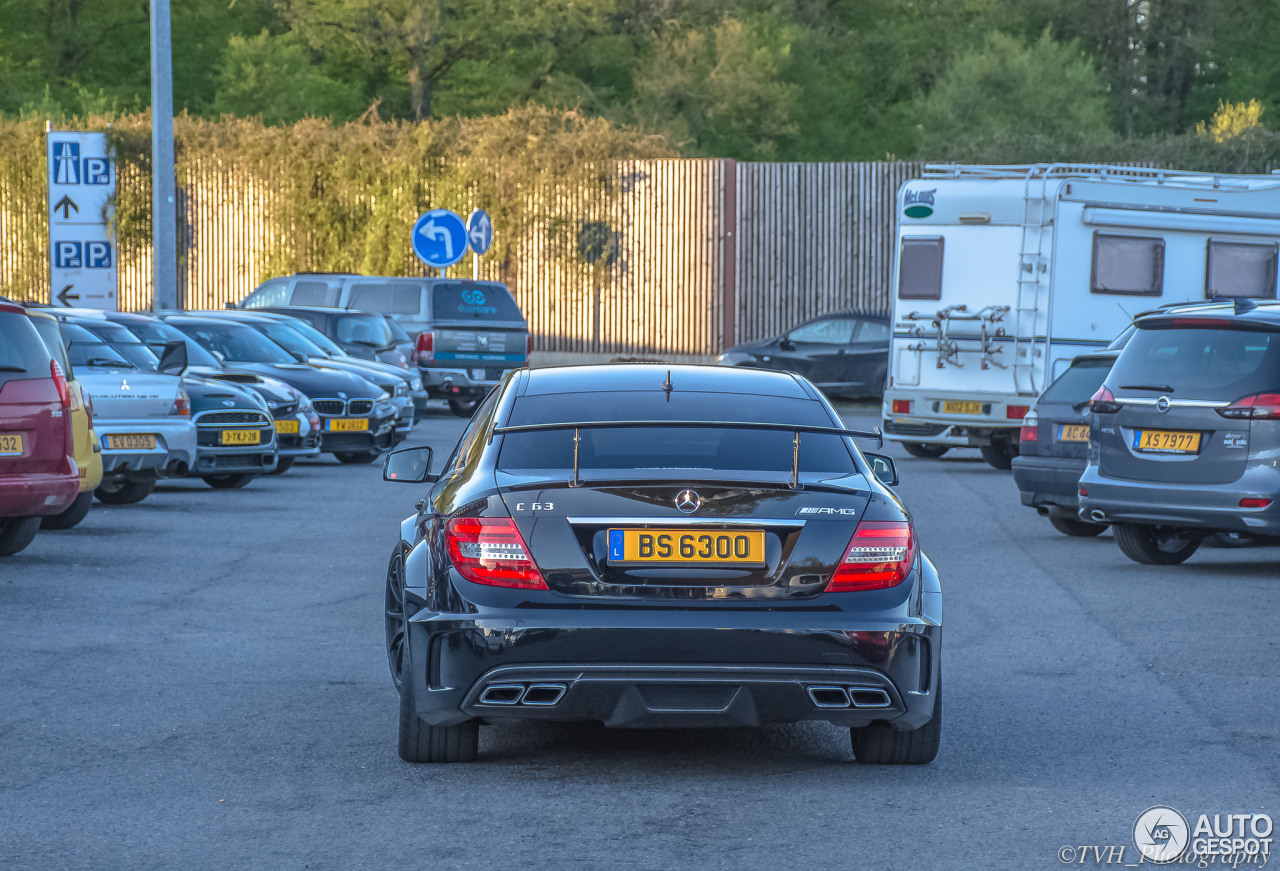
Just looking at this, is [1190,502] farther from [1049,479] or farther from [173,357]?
[173,357]

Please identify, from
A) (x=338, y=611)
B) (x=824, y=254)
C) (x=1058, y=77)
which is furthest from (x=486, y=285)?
(x=1058, y=77)

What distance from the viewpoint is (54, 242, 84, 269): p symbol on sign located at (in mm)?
26312

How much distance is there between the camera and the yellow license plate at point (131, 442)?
15.4 meters

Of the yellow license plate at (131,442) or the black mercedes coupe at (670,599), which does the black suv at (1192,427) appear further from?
the yellow license plate at (131,442)

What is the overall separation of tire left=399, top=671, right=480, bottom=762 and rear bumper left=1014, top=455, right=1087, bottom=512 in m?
8.33

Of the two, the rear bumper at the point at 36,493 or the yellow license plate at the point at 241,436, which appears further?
the yellow license plate at the point at 241,436

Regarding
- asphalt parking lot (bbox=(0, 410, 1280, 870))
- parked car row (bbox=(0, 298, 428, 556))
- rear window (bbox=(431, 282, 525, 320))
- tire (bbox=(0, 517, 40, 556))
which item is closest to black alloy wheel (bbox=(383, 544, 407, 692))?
asphalt parking lot (bbox=(0, 410, 1280, 870))

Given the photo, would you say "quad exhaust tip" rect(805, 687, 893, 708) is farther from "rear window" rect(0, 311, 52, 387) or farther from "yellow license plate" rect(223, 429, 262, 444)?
"yellow license plate" rect(223, 429, 262, 444)

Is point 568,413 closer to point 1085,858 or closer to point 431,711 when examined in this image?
point 431,711

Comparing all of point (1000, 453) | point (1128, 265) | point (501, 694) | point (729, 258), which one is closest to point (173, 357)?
point (1000, 453)

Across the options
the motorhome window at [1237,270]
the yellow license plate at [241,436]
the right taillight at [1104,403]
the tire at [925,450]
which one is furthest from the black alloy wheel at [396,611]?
the tire at [925,450]

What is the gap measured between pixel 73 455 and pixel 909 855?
26.5ft

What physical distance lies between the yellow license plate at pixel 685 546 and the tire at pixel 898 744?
3.02 feet

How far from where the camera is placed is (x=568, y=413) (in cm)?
671
